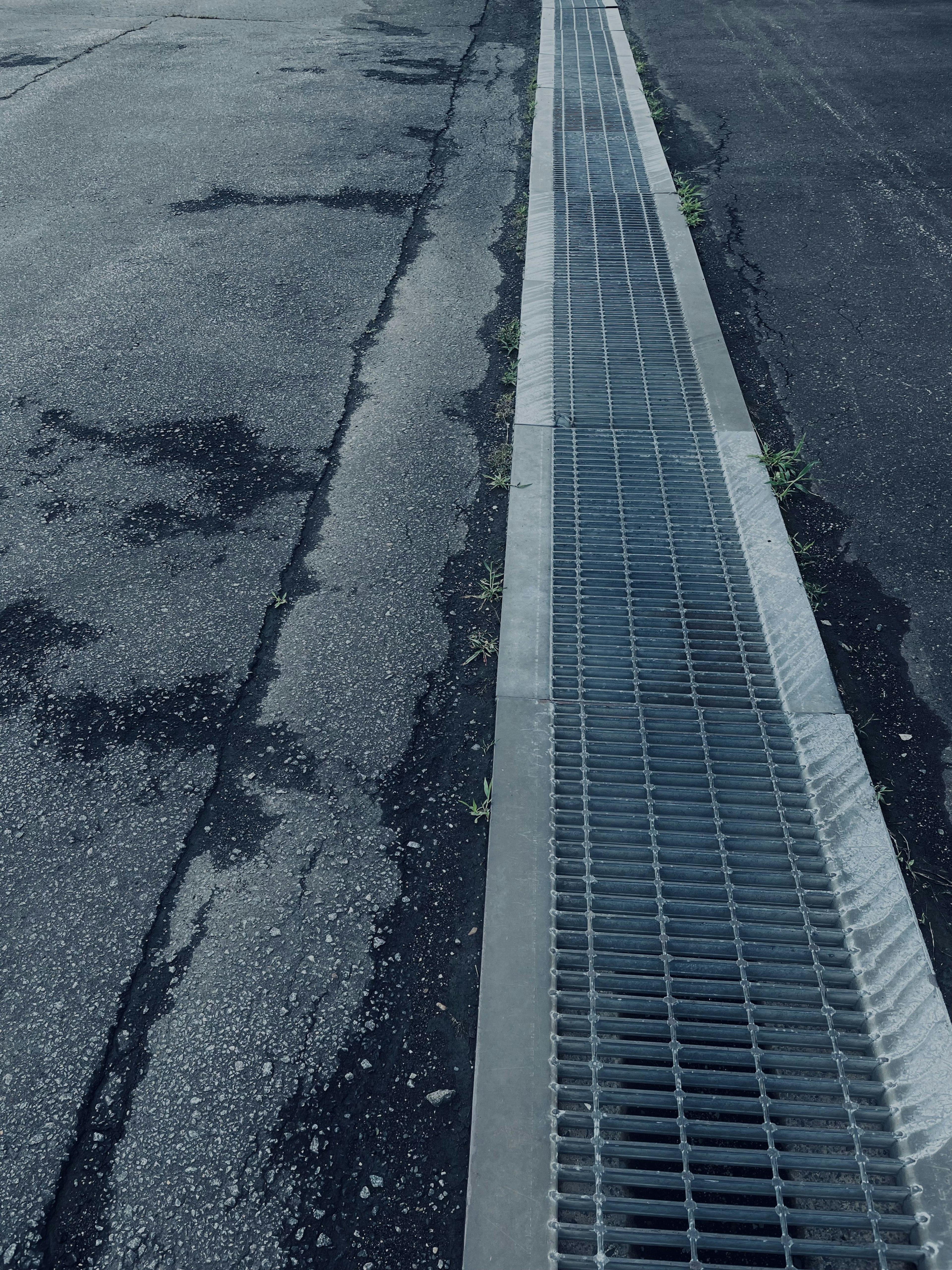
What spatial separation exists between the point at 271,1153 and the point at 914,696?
272 cm

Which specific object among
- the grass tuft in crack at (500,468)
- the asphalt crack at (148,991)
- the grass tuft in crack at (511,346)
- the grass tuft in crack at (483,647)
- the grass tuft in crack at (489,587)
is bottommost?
the asphalt crack at (148,991)

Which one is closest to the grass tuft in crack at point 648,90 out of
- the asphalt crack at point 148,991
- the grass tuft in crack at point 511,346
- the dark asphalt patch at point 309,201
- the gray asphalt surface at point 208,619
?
the gray asphalt surface at point 208,619

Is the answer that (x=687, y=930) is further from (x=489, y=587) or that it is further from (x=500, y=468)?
(x=500, y=468)

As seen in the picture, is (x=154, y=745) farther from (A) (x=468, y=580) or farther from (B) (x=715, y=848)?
(B) (x=715, y=848)

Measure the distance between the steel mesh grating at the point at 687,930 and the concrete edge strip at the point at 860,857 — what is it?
49 mm

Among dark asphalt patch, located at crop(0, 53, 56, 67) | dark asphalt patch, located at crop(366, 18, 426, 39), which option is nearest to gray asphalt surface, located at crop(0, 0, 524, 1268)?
dark asphalt patch, located at crop(0, 53, 56, 67)

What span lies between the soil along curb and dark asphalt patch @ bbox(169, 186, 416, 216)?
3.19 meters

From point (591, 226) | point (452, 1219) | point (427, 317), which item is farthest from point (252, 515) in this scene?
point (591, 226)

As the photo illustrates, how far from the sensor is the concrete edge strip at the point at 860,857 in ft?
7.00

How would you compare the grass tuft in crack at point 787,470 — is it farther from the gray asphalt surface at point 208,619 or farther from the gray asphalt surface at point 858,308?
the gray asphalt surface at point 208,619

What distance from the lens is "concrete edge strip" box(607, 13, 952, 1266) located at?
213 centimetres

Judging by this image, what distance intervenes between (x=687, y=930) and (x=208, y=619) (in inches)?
90.9

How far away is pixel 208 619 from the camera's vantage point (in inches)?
140

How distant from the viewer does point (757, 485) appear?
4.05 m
